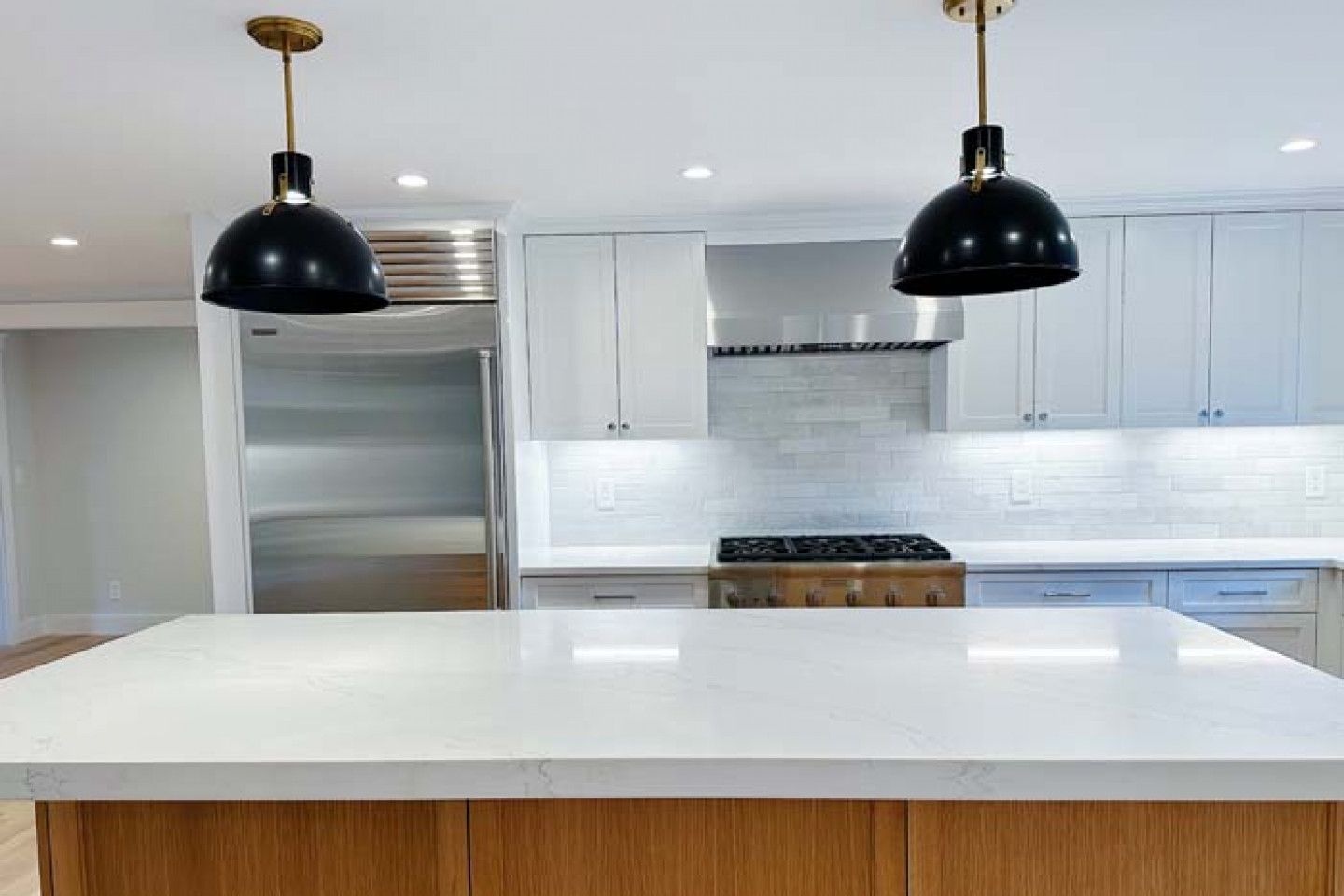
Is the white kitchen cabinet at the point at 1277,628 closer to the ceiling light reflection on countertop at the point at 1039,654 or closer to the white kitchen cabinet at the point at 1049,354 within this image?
the white kitchen cabinet at the point at 1049,354

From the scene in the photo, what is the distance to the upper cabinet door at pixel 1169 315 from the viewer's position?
10.1ft

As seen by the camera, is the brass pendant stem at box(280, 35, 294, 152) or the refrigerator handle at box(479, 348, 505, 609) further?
the refrigerator handle at box(479, 348, 505, 609)

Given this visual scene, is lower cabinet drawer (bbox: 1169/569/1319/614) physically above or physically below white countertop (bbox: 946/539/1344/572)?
below

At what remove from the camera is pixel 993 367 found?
3174mm

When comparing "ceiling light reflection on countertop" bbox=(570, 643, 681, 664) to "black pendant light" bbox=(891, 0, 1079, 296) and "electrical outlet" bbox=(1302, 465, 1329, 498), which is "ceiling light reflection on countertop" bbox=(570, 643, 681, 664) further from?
"electrical outlet" bbox=(1302, 465, 1329, 498)

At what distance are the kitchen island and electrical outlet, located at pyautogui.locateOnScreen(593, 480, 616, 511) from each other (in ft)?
7.08

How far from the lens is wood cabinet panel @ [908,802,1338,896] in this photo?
1104 mm

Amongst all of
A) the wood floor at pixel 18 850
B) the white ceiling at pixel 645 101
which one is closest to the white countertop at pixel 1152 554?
the white ceiling at pixel 645 101

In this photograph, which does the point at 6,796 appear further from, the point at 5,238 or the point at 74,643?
the point at 74,643

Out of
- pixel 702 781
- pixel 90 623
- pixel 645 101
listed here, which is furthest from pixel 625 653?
pixel 90 623

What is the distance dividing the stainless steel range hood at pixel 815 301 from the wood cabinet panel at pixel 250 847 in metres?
2.32

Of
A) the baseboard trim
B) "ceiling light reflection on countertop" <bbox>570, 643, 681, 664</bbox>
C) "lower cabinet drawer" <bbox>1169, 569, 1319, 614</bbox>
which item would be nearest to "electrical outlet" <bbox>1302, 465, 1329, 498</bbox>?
"lower cabinet drawer" <bbox>1169, 569, 1319, 614</bbox>

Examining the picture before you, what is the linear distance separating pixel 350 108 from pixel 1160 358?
311 cm

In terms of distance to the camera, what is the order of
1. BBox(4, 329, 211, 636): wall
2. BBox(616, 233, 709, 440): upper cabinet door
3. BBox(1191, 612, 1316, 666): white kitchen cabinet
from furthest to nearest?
BBox(4, 329, 211, 636): wall < BBox(616, 233, 709, 440): upper cabinet door < BBox(1191, 612, 1316, 666): white kitchen cabinet
